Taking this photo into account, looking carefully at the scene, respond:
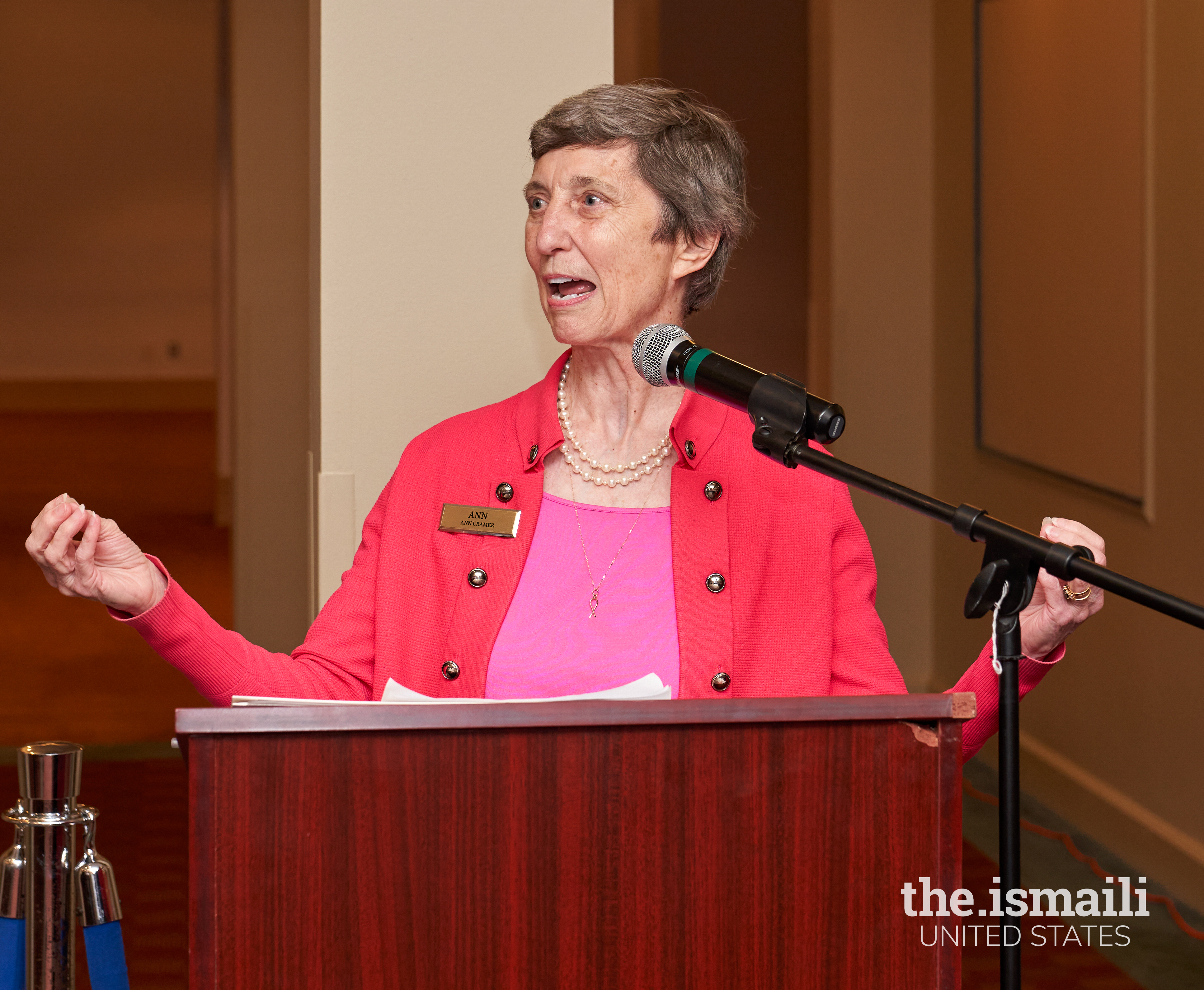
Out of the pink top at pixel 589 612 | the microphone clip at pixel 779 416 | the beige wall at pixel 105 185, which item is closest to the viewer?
the microphone clip at pixel 779 416

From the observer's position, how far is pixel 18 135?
14.4 meters

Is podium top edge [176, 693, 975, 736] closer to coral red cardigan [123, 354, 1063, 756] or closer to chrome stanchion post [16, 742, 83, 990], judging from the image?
chrome stanchion post [16, 742, 83, 990]

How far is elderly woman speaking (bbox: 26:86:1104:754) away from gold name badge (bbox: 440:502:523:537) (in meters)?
0.01

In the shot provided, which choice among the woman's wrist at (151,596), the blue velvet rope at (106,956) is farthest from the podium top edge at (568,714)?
the woman's wrist at (151,596)

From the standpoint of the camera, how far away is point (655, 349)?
58.0 inches

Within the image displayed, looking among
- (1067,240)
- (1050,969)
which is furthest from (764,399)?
(1067,240)

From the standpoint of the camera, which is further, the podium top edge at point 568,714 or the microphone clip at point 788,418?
the microphone clip at point 788,418

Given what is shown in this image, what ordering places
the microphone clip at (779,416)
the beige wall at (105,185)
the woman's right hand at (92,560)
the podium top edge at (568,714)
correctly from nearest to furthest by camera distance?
the podium top edge at (568,714), the microphone clip at (779,416), the woman's right hand at (92,560), the beige wall at (105,185)

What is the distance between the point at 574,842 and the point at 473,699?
1.11 feet

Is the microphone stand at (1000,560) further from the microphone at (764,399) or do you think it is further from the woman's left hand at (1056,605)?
the woman's left hand at (1056,605)

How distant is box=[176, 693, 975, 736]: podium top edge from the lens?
115cm

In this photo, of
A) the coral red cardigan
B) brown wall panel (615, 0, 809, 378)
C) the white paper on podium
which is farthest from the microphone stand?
brown wall panel (615, 0, 809, 378)

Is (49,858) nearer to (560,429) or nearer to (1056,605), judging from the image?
(560,429)

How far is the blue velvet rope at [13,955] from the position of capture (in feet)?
4.43
